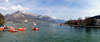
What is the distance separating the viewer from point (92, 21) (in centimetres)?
15350

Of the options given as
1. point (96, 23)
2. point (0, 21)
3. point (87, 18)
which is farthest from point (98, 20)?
point (0, 21)

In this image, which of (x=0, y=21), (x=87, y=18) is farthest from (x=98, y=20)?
(x=0, y=21)

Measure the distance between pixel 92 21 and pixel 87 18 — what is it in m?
9.55

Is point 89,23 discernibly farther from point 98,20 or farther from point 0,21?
point 0,21

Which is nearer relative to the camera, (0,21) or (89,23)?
(0,21)

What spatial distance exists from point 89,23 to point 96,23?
10.7 meters

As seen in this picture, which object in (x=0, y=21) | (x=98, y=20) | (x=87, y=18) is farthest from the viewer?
(x=87, y=18)

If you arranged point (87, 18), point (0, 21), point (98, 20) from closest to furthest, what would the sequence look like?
point (0, 21)
point (98, 20)
point (87, 18)

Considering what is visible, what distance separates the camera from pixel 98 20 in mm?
146250

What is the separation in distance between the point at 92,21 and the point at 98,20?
32.2 ft

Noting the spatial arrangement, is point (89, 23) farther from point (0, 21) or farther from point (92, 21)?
point (0, 21)

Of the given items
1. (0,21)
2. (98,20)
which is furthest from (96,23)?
(0,21)

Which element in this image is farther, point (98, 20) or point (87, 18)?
point (87, 18)

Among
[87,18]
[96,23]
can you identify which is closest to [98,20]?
[96,23]
